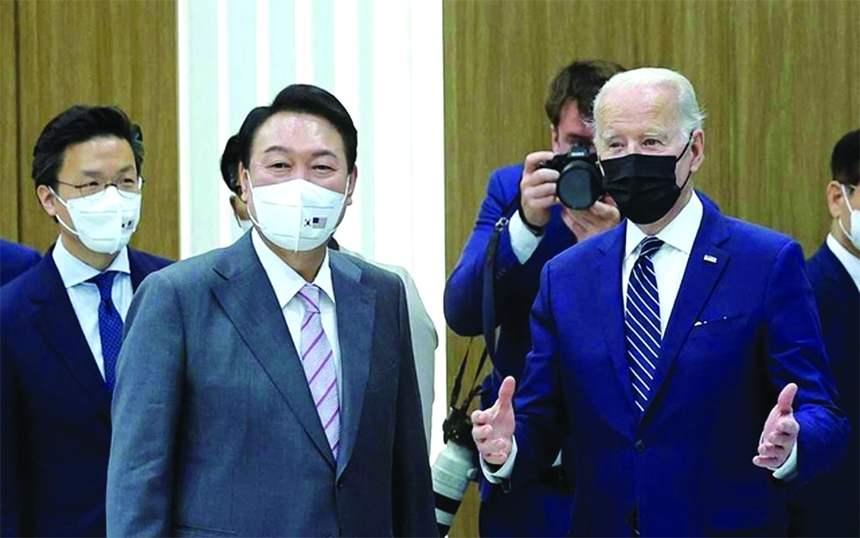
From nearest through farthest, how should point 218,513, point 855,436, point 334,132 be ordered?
1. point 218,513
2. point 334,132
3. point 855,436

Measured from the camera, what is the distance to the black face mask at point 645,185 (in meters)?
3.25

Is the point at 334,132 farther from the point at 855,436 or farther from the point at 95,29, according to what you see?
the point at 95,29

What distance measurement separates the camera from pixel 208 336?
3045 millimetres

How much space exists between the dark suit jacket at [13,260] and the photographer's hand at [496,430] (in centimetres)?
183

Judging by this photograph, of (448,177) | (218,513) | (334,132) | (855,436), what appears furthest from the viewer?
(448,177)

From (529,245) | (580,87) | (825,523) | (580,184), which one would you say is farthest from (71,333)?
(825,523)

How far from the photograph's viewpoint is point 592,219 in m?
3.72

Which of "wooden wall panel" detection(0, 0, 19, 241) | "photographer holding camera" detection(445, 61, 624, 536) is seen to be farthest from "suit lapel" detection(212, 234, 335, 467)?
"wooden wall panel" detection(0, 0, 19, 241)

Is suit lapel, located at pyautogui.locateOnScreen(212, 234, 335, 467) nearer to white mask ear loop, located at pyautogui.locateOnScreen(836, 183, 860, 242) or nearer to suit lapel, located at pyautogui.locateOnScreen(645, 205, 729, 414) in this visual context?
suit lapel, located at pyautogui.locateOnScreen(645, 205, 729, 414)

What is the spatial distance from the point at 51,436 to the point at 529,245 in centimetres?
123

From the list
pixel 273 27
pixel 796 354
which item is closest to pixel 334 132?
pixel 796 354

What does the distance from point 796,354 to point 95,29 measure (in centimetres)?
308

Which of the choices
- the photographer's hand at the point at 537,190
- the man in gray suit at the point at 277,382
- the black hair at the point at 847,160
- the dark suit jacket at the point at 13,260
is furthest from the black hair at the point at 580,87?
the dark suit jacket at the point at 13,260

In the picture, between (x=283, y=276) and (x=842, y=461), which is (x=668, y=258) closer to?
(x=283, y=276)
